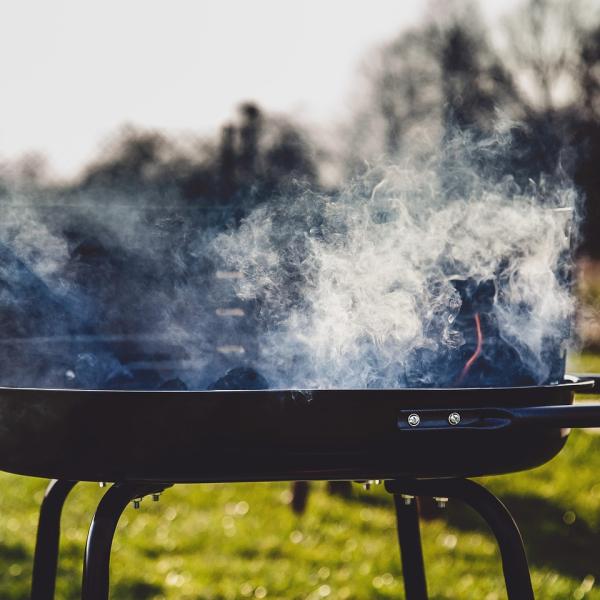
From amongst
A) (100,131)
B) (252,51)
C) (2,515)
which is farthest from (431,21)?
(2,515)

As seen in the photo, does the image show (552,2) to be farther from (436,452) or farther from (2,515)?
(436,452)

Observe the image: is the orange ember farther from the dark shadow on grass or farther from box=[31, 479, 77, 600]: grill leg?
the dark shadow on grass

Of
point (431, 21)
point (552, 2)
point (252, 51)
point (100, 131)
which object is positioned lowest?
point (100, 131)

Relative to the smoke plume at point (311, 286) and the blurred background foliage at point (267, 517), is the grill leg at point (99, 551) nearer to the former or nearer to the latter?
the smoke plume at point (311, 286)

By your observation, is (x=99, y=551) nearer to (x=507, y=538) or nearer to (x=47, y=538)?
(x=47, y=538)

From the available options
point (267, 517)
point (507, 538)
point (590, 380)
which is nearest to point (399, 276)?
point (590, 380)

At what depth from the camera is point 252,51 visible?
5.33m

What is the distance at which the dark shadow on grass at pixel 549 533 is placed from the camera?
117 inches

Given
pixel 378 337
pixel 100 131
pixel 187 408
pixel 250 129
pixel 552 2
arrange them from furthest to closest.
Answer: pixel 552 2 < pixel 250 129 < pixel 100 131 < pixel 378 337 < pixel 187 408

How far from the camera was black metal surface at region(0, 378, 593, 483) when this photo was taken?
1.27 meters

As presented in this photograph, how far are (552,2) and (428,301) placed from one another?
8.53 meters

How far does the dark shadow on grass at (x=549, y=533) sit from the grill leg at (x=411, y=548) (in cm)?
107

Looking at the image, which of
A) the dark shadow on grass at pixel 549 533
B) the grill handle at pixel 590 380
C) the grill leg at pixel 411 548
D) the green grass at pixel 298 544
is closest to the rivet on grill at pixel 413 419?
the grill handle at pixel 590 380

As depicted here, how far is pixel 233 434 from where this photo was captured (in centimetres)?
128
